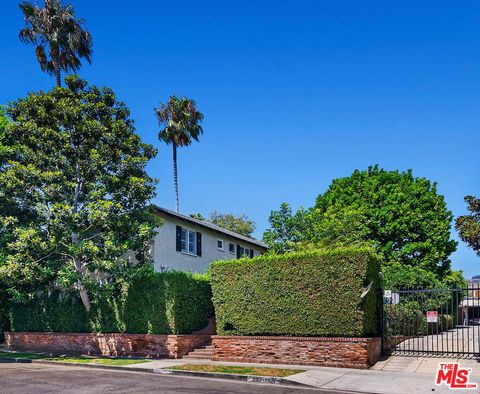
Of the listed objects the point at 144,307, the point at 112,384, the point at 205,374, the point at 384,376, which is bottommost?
the point at 205,374

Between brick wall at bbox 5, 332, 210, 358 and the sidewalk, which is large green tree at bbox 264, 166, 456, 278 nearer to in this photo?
brick wall at bbox 5, 332, 210, 358

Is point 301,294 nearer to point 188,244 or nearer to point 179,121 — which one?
A: point 188,244

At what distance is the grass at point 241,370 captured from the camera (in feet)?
53.1

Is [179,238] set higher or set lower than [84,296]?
higher

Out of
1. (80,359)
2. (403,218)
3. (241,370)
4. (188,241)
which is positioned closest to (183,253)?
(188,241)

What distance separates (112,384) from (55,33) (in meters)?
24.0

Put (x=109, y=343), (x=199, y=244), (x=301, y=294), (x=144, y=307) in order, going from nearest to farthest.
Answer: (x=301, y=294) < (x=144, y=307) < (x=109, y=343) < (x=199, y=244)

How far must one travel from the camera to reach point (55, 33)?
31.7m

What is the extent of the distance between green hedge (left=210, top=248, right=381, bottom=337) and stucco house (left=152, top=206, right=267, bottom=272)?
7.42 metres

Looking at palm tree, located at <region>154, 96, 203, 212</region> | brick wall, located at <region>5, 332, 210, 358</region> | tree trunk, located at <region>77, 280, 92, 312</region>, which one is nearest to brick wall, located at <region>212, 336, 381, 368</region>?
brick wall, located at <region>5, 332, 210, 358</region>

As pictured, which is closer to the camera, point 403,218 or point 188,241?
point 188,241

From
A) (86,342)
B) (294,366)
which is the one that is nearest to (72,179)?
(86,342)

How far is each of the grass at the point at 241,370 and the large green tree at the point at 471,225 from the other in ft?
23.7

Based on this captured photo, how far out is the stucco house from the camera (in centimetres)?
2919
